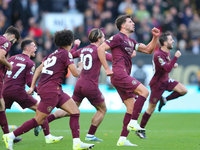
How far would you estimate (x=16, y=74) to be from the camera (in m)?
8.13

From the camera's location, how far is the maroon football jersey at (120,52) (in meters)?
7.18

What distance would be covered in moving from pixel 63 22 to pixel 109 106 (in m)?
5.20

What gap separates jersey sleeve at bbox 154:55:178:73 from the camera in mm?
8653

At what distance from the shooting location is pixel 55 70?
636 cm

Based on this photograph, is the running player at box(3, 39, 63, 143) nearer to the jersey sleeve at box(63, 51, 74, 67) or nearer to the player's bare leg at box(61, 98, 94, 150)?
the player's bare leg at box(61, 98, 94, 150)

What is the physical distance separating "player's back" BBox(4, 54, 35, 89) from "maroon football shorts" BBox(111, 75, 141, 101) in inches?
78.0

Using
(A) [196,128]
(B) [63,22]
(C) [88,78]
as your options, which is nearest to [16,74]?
(C) [88,78]

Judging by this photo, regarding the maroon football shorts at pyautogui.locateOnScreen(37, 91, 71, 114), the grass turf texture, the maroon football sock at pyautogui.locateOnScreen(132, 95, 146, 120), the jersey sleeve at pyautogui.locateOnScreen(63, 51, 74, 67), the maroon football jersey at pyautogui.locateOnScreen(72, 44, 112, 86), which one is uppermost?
the jersey sleeve at pyautogui.locateOnScreen(63, 51, 74, 67)

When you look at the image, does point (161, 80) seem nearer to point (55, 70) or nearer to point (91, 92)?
point (91, 92)

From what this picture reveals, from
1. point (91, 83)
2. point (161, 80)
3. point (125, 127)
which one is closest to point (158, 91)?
point (161, 80)

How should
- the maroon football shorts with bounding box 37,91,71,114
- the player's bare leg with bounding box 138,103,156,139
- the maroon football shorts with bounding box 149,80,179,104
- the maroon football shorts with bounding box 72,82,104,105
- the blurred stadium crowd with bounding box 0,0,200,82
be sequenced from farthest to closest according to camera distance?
the blurred stadium crowd with bounding box 0,0,200,82, the maroon football shorts with bounding box 149,80,179,104, the player's bare leg with bounding box 138,103,156,139, the maroon football shorts with bounding box 72,82,104,105, the maroon football shorts with bounding box 37,91,71,114

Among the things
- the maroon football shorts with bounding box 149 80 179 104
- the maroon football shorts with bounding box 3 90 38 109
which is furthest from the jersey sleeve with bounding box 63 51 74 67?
the maroon football shorts with bounding box 149 80 179 104

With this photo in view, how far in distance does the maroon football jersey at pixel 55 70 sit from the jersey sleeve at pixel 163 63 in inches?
124

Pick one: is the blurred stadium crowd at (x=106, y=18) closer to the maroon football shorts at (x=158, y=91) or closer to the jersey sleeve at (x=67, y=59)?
the maroon football shorts at (x=158, y=91)
